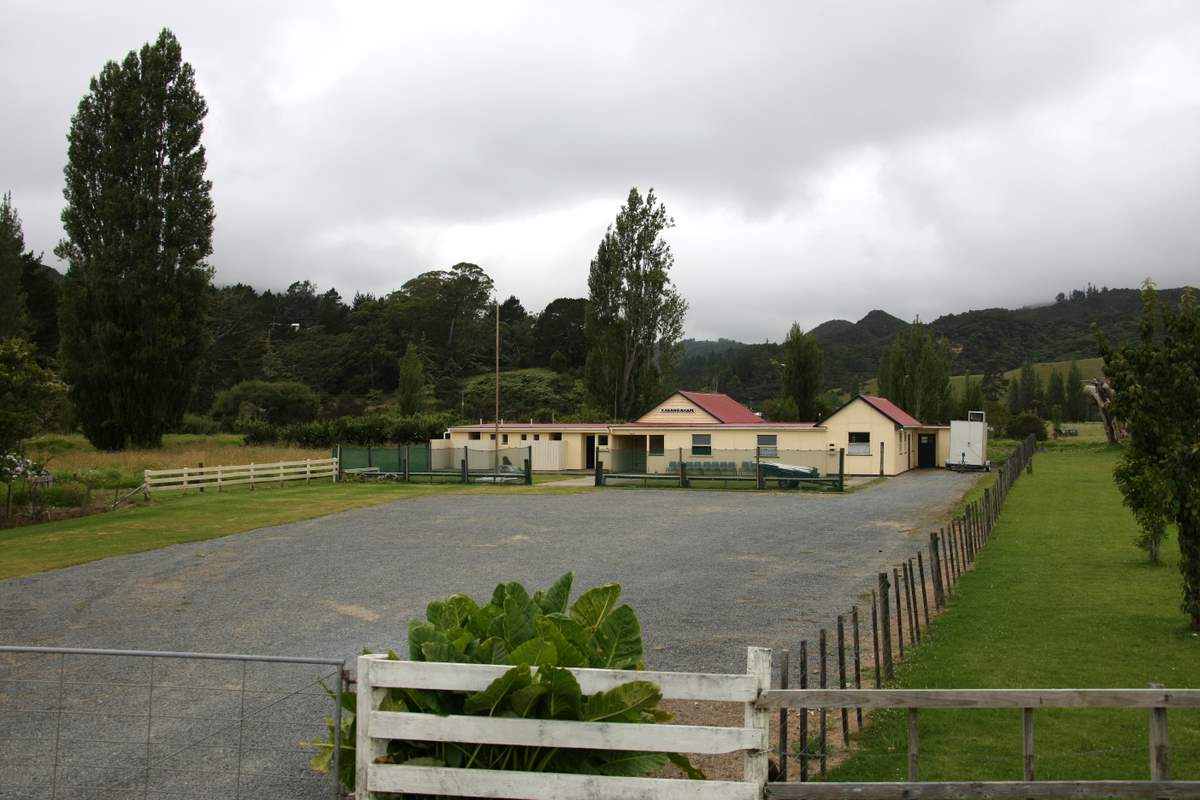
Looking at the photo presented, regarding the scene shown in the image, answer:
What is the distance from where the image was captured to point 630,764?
4828 millimetres

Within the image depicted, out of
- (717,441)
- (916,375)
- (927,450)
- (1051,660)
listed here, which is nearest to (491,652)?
(1051,660)

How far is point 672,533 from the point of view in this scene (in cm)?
2242

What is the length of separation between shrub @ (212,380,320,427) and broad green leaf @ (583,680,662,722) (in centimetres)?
7347

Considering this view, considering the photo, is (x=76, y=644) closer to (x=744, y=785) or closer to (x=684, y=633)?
(x=684, y=633)

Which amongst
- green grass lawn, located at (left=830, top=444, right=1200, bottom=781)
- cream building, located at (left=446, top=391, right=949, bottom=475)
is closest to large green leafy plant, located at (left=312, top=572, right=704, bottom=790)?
green grass lawn, located at (left=830, top=444, right=1200, bottom=781)

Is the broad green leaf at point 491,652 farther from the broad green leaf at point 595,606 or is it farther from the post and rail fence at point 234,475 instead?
the post and rail fence at point 234,475

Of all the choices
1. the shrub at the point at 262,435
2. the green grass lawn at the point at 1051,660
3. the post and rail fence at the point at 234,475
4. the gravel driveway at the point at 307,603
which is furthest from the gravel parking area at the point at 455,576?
the shrub at the point at 262,435

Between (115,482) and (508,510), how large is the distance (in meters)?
14.6

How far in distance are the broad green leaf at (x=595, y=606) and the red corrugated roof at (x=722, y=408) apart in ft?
137

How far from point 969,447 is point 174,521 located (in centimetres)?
3963

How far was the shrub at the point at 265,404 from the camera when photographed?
74562 millimetres

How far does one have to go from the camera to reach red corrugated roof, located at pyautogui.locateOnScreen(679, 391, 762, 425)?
48372 millimetres

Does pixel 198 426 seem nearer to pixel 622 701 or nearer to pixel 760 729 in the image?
pixel 622 701

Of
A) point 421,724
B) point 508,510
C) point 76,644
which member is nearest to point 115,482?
point 508,510
